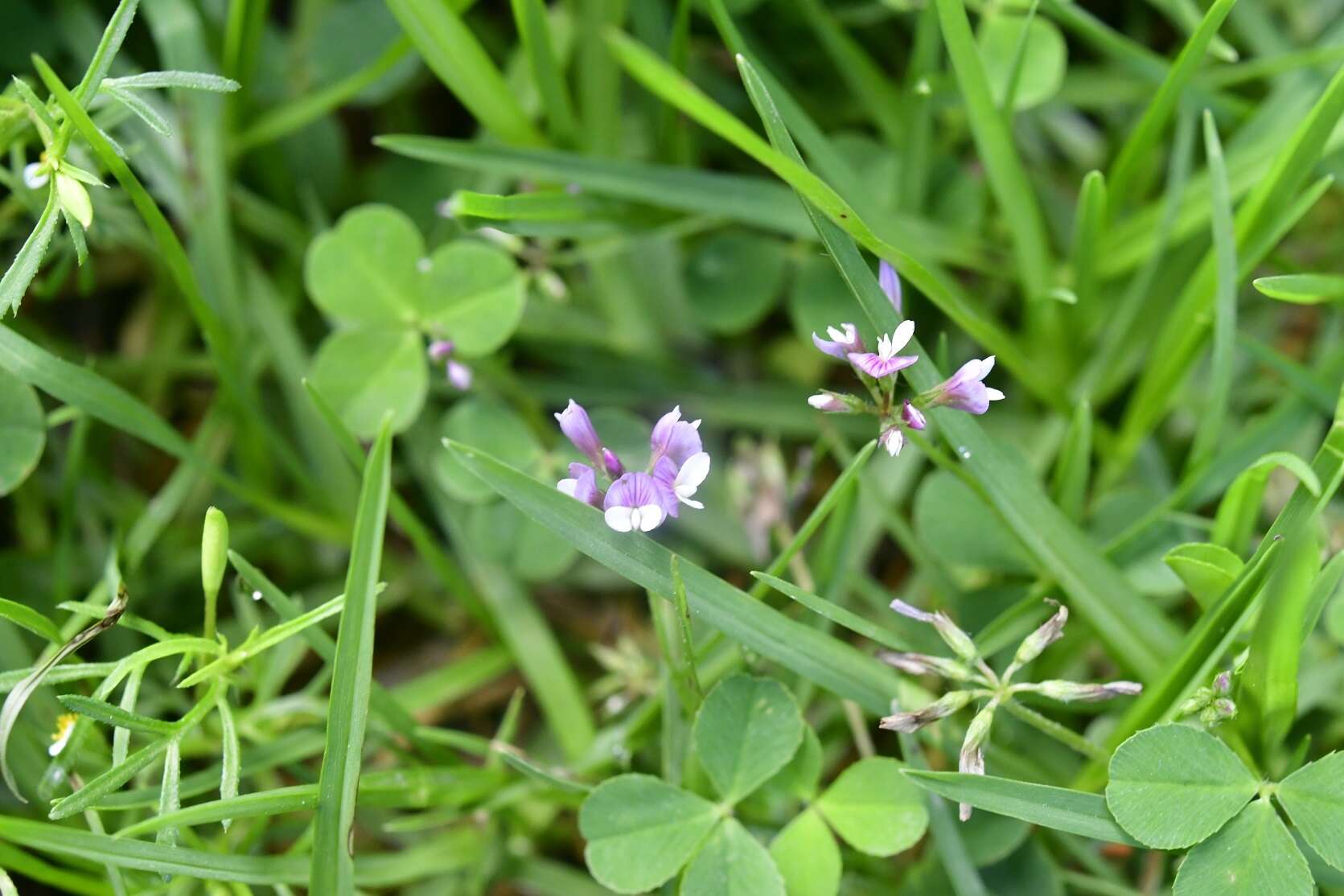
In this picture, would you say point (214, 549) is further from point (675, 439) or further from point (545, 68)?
point (545, 68)

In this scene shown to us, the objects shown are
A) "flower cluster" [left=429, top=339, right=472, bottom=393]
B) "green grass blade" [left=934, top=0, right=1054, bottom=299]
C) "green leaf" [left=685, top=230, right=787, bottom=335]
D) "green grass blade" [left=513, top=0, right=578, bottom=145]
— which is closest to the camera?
"green grass blade" [left=934, top=0, right=1054, bottom=299]

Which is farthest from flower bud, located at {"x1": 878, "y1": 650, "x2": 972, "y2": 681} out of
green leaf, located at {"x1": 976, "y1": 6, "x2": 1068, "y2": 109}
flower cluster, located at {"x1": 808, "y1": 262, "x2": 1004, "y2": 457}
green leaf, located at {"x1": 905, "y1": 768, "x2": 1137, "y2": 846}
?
green leaf, located at {"x1": 976, "y1": 6, "x2": 1068, "y2": 109}

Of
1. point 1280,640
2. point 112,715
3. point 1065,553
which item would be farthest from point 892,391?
point 112,715

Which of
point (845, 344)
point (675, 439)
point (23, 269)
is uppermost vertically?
point (23, 269)

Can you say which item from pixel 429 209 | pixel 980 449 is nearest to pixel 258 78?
pixel 429 209

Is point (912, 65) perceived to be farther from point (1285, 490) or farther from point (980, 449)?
point (1285, 490)

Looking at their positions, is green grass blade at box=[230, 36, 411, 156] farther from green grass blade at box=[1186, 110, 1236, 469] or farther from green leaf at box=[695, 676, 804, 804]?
green grass blade at box=[1186, 110, 1236, 469]
